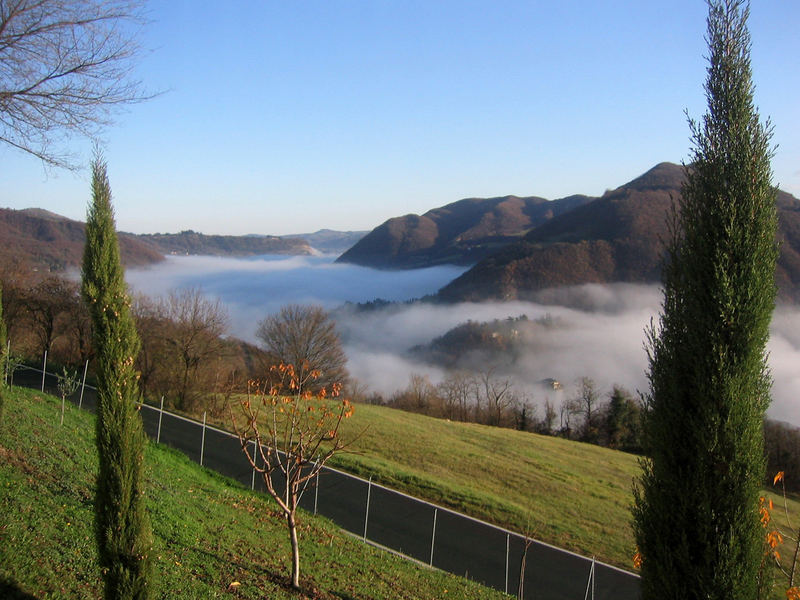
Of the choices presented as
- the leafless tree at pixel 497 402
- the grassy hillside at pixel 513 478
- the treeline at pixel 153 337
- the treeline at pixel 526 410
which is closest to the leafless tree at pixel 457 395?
the treeline at pixel 526 410

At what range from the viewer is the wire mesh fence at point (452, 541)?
42.3 ft

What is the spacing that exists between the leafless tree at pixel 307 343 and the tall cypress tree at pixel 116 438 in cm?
3416

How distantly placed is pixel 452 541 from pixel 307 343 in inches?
1088

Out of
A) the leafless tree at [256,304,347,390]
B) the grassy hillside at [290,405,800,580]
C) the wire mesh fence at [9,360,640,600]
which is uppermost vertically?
the leafless tree at [256,304,347,390]

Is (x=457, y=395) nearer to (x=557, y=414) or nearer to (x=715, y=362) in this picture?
(x=557, y=414)

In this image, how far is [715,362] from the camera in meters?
4.51

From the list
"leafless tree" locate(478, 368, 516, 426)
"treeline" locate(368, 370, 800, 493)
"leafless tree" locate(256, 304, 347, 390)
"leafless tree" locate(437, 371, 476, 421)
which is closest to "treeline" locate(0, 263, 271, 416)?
"leafless tree" locate(256, 304, 347, 390)

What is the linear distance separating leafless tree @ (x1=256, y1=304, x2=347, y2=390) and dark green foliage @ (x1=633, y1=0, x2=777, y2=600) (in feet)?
116

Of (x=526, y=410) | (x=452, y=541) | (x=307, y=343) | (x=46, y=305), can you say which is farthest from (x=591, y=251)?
(x=452, y=541)

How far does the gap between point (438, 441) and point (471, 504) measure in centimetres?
1018

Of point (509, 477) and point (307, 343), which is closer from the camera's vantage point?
point (509, 477)

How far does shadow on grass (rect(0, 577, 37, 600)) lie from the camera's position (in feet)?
16.9

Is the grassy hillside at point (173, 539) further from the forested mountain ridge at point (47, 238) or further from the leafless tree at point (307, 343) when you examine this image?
the forested mountain ridge at point (47, 238)

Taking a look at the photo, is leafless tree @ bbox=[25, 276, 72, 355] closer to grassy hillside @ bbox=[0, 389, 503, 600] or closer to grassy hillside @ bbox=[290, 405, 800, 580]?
grassy hillside @ bbox=[290, 405, 800, 580]
